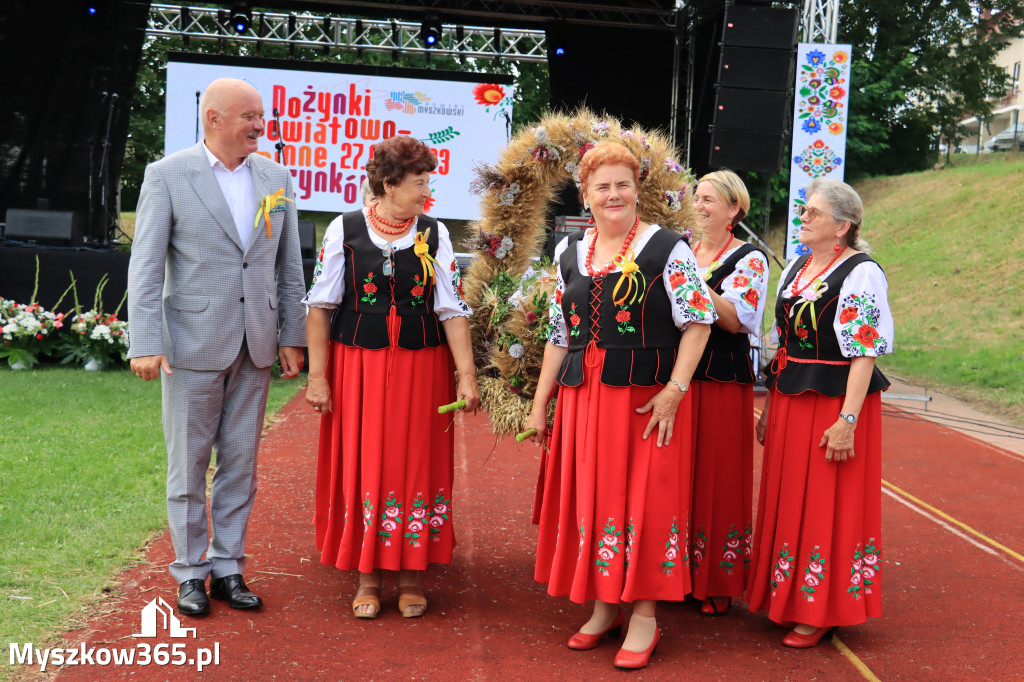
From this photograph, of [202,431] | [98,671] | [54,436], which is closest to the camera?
[98,671]

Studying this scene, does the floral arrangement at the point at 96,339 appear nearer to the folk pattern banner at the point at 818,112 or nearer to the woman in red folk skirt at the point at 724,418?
the folk pattern banner at the point at 818,112

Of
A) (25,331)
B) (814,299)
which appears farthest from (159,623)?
(25,331)

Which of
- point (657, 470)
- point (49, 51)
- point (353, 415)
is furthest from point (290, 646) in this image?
point (49, 51)

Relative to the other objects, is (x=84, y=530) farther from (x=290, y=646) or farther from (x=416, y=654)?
(x=416, y=654)

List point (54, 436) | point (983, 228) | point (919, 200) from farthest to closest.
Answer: point (919, 200), point (983, 228), point (54, 436)

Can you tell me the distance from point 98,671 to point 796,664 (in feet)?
7.68

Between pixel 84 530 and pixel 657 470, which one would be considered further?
pixel 84 530

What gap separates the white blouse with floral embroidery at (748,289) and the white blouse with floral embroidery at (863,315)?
1.07 feet

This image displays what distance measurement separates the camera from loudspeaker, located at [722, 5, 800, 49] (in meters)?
8.77

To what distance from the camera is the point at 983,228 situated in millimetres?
16109

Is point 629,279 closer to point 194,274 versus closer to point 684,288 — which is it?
point 684,288

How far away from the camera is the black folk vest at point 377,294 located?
3314 mm

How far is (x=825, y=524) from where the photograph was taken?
3.16m

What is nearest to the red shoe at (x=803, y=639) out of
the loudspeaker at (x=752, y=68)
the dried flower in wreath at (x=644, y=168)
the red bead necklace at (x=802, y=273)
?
the red bead necklace at (x=802, y=273)
